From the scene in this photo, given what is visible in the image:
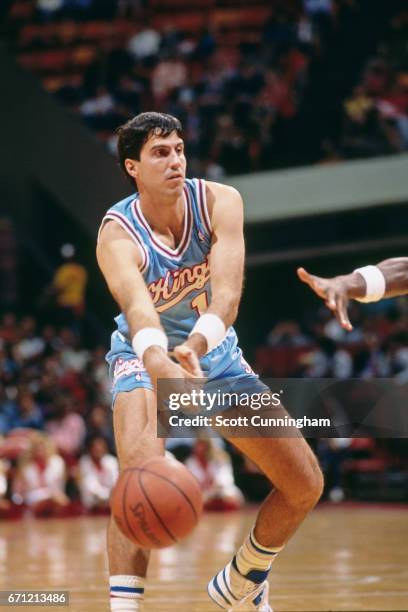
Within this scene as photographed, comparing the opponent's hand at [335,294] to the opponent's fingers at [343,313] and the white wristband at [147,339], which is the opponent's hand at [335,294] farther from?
the white wristband at [147,339]

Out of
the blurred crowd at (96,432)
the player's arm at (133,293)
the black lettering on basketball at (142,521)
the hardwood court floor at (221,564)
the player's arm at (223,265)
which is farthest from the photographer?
the blurred crowd at (96,432)

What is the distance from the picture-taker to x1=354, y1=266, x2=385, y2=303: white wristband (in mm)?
4773

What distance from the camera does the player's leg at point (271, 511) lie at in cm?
513

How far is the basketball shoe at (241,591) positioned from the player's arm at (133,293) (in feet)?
4.69

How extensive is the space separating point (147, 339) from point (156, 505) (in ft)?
2.40

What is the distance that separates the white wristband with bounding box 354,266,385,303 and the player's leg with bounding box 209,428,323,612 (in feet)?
2.81

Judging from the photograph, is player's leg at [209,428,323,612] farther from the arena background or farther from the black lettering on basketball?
the arena background

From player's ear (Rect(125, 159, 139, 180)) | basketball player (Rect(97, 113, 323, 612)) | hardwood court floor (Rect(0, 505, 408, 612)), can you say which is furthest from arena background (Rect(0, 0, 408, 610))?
player's ear (Rect(125, 159, 139, 180))

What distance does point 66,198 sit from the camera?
18.8 m

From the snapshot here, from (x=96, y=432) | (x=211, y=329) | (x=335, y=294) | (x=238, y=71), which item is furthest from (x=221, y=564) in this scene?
(x=238, y=71)

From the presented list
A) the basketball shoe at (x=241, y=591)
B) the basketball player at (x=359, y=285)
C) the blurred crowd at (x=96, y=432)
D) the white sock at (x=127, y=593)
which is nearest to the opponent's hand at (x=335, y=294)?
the basketball player at (x=359, y=285)

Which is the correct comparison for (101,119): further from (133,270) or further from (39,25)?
(133,270)

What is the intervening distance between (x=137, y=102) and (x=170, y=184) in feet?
45.3

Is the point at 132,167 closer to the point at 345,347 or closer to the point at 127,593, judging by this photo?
the point at 127,593
